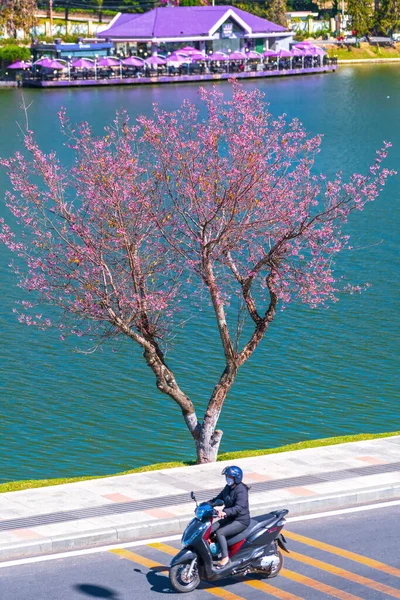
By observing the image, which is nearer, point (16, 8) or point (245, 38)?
point (16, 8)

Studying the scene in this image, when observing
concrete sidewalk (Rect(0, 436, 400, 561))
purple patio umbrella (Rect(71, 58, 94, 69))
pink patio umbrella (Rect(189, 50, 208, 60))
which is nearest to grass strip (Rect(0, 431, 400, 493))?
concrete sidewalk (Rect(0, 436, 400, 561))

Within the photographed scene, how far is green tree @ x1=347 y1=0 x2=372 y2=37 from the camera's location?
149875 millimetres

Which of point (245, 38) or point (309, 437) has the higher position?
point (245, 38)

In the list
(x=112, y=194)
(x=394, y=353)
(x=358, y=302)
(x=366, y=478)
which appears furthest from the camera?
(x=358, y=302)

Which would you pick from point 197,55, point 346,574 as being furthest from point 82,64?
point 346,574

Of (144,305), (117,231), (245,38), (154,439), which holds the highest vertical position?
(245,38)

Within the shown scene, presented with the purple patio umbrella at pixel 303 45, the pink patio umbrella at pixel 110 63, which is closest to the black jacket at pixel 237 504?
the pink patio umbrella at pixel 110 63

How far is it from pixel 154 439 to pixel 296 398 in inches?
187

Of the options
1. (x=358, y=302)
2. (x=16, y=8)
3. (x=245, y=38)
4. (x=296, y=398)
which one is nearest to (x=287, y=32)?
(x=245, y=38)

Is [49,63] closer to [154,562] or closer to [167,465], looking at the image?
[167,465]

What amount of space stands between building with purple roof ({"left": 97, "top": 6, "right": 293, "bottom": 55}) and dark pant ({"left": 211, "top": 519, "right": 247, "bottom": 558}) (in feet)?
407

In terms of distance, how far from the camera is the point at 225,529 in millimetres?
14453

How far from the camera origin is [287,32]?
14238cm

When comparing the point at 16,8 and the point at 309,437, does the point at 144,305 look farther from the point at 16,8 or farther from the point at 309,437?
the point at 16,8
